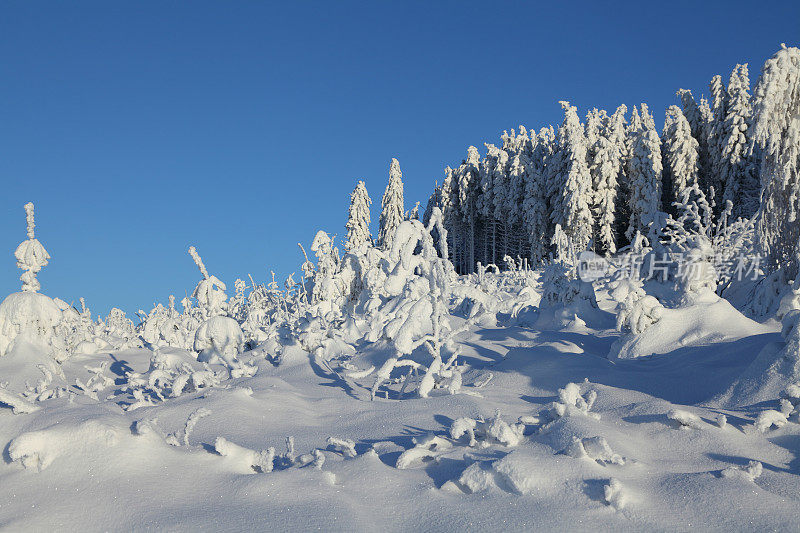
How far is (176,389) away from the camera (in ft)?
17.3

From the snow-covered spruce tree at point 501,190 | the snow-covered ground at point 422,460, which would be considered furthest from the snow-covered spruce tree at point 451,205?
the snow-covered ground at point 422,460

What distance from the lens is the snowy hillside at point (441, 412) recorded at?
8.73ft

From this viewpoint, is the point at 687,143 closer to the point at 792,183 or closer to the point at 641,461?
the point at 792,183

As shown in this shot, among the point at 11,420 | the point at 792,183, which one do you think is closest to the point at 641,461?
the point at 11,420

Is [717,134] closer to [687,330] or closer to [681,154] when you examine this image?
[681,154]

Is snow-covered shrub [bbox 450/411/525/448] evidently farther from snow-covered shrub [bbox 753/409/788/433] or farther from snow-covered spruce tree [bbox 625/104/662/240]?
snow-covered spruce tree [bbox 625/104/662/240]

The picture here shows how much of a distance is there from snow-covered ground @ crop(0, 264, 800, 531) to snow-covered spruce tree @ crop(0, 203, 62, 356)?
223 inches

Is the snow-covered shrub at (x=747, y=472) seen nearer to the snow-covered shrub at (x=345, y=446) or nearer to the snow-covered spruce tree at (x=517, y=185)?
the snow-covered shrub at (x=345, y=446)

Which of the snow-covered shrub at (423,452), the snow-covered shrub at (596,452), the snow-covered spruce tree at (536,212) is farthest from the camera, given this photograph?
the snow-covered spruce tree at (536,212)

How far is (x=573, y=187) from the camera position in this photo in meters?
29.8

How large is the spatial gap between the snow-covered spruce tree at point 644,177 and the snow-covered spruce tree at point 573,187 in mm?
2421

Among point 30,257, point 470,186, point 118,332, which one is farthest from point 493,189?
point 30,257

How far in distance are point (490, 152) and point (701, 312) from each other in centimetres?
3302

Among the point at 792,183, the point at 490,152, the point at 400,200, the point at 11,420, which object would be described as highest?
the point at 490,152
